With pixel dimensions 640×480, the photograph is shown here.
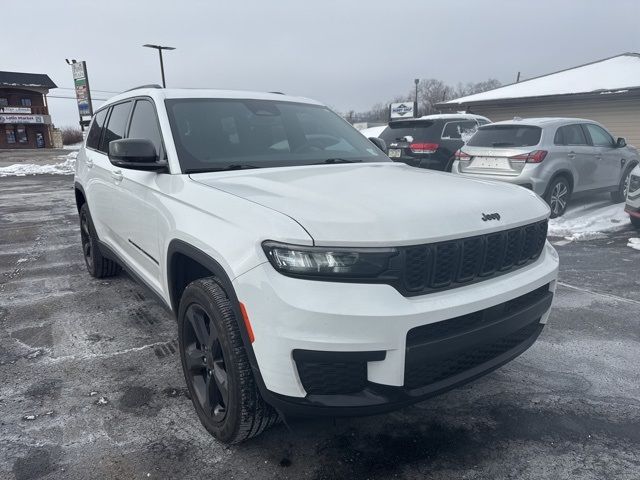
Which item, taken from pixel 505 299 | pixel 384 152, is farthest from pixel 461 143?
pixel 505 299

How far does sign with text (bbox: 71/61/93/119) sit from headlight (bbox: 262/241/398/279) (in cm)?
2181

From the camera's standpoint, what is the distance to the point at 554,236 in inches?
290

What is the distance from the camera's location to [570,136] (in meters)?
8.32

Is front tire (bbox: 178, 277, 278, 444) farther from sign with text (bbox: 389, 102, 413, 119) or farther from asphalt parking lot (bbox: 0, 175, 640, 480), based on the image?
sign with text (bbox: 389, 102, 413, 119)

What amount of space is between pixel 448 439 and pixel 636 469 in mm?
875

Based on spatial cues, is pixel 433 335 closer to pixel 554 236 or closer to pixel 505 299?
pixel 505 299

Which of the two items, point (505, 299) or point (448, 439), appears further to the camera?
point (448, 439)

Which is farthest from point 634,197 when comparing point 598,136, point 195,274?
point 195,274

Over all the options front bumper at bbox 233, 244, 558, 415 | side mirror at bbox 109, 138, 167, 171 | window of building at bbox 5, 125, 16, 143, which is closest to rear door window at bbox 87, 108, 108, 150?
side mirror at bbox 109, 138, 167, 171

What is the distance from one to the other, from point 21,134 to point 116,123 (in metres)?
47.5

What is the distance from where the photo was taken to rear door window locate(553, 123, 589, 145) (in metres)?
8.10

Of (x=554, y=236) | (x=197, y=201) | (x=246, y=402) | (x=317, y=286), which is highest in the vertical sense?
(x=197, y=201)

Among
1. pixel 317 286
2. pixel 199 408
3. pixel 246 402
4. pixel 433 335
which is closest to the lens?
pixel 317 286

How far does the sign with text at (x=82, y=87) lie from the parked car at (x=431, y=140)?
52.4 feet
